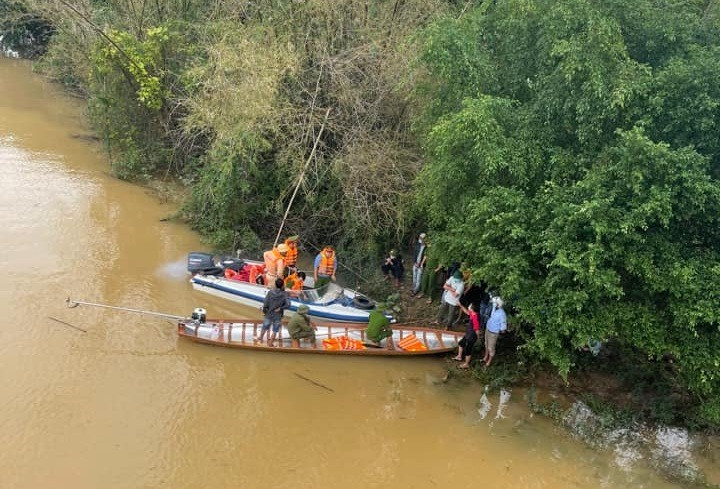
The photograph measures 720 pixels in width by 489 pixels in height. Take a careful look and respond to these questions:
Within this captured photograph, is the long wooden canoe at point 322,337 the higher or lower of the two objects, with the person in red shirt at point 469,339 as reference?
lower

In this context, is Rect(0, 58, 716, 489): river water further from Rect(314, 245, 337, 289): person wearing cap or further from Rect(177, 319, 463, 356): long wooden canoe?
Rect(314, 245, 337, 289): person wearing cap

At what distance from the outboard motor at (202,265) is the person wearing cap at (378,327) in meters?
3.93

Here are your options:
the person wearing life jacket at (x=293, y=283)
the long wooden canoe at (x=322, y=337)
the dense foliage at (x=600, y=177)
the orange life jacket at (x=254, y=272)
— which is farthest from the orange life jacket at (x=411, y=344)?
the orange life jacket at (x=254, y=272)

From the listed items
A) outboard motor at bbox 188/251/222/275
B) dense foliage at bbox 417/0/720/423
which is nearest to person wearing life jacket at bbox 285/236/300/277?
outboard motor at bbox 188/251/222/275

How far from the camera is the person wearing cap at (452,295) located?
11141mm

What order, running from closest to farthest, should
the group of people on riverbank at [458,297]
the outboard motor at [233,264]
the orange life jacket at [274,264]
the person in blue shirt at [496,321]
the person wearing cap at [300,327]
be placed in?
the person in blue shirt at [496,321], the group of people on riverbank at [458,297], the person wearing cap at [300,327], the orange life jacket at [274,264], the outboard motor at [233,264]

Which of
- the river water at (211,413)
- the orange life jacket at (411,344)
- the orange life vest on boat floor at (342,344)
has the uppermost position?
the orange life jacket at (411,344)

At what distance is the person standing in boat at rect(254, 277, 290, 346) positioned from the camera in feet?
33.9

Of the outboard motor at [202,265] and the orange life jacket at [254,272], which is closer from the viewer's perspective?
the orange life jacket at [254,272]

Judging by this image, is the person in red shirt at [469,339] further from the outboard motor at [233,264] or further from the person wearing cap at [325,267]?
the outboard motor at [233,264]

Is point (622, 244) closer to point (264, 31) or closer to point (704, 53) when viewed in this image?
point (704, 53)

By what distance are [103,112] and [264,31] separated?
24.1 feet

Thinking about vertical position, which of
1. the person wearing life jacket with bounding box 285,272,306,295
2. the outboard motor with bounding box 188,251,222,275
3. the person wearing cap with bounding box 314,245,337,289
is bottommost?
the outboard motor with bounding box 188,251,222,275

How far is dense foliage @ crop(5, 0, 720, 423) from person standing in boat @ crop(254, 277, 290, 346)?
3.00m
